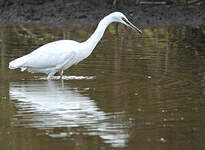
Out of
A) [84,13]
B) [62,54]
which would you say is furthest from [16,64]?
[84,13]

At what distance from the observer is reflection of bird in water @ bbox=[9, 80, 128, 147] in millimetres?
8852

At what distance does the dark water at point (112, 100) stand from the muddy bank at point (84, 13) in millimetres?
4059

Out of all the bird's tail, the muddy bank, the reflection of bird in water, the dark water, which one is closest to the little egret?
the bird's tail

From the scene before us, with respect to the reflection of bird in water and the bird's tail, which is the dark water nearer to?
the reflection of bird in water

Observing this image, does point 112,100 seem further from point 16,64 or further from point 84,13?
point 84,13

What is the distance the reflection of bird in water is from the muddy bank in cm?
969

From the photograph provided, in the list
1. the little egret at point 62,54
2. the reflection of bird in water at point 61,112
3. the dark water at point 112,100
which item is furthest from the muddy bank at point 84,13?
the reflection of bird in water at point 61,112

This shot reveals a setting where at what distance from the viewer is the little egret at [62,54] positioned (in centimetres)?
1311

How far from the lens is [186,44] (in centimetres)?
1766

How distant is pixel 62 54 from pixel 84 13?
373 inches

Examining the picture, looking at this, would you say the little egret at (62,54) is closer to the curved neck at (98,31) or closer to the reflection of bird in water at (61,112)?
the curved neck at (98,31)

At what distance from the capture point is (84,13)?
22516 millimetres

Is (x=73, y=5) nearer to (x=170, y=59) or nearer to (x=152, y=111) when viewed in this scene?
(x=170, y=59)

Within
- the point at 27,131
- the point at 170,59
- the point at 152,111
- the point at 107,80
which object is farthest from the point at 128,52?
the point at 27,131
